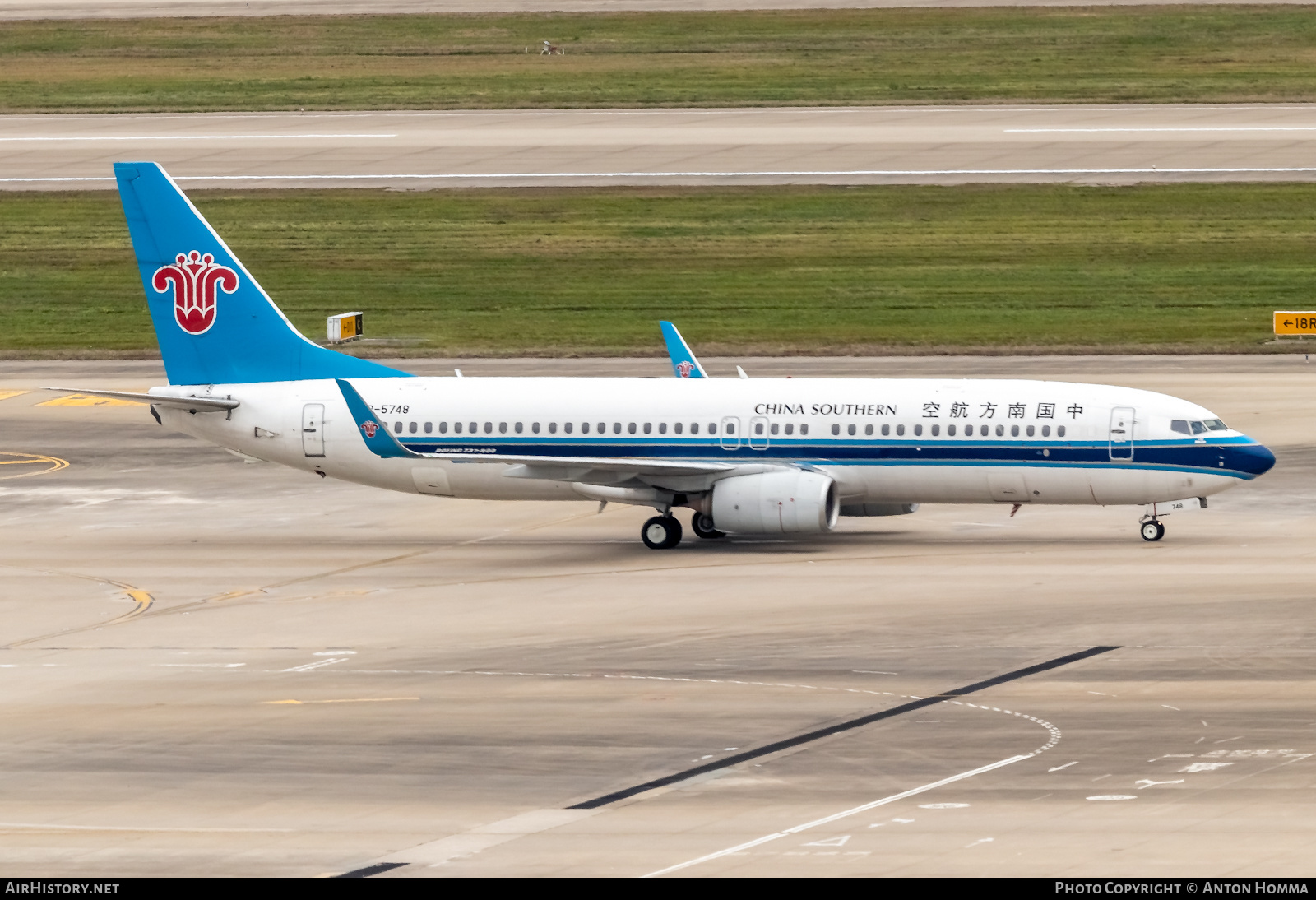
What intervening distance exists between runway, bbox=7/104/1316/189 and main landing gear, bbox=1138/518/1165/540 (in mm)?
54360

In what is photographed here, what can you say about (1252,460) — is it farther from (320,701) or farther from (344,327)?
(344,327)

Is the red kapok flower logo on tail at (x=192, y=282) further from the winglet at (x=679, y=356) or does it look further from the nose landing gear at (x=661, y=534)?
the nose landing gear at (x=661, y=534)

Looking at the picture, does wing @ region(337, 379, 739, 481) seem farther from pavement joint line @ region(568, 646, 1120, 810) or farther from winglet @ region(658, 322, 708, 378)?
pavement joint line @ region(568, 646, 1120, 810)

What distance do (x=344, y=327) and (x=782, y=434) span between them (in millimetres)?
37891

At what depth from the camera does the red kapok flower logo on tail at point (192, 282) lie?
2148 inches

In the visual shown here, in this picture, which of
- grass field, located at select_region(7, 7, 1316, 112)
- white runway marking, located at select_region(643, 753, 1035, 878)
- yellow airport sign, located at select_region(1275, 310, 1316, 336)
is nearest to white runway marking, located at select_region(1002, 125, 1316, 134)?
grass field, located at select_region(7, 7, 1316, 112)

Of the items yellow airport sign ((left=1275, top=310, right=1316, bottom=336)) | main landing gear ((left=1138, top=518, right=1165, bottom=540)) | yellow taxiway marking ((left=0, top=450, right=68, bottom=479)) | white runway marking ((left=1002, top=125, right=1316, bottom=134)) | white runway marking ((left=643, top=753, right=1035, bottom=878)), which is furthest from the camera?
white runway marking ((left=1002, top=125, right=1316, bottom=134))

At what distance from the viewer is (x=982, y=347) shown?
81938 mm

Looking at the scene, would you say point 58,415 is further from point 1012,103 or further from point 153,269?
point 1012,103

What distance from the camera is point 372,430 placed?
52.4m

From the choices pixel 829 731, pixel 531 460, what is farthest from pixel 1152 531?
pixel 829 731

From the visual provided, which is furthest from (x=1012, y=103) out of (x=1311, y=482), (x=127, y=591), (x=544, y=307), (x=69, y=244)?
(x=127, y=591)

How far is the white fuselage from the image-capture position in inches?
1969

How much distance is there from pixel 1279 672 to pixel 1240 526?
16308 millimetres
